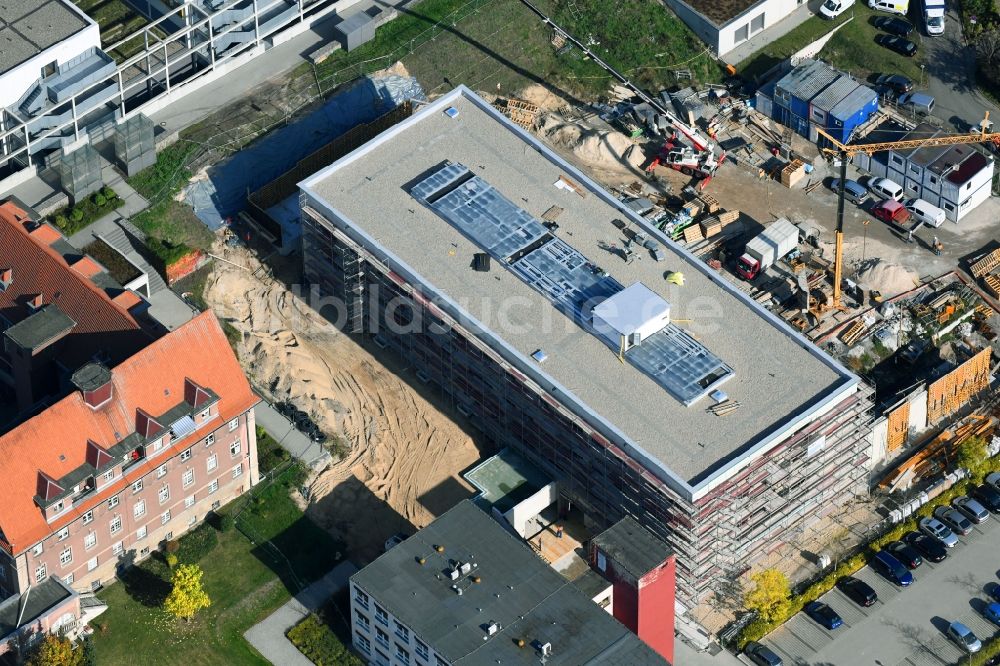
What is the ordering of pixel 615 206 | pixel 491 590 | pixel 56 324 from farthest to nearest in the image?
pixel 615 206
pixel 56 324
pixel 491 590

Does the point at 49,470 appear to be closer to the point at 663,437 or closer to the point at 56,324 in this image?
the point at 56,324

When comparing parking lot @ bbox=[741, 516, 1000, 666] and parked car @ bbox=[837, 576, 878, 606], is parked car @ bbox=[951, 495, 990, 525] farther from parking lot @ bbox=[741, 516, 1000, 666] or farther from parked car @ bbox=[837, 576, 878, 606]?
parked car @ bbox=[837, 576, 878, 606]

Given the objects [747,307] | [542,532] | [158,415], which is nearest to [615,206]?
[747,307]

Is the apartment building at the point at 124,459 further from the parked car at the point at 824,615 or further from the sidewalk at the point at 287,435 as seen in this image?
the parked car at the point at 824,615

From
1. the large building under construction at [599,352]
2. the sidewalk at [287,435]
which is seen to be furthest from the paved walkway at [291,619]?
the large building under construction at [599,352]

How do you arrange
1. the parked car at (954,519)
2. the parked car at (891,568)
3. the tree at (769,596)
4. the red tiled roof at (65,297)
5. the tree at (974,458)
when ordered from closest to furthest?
the tree at (769,596) → the red tiled roof at (65,297) → the parked car at (891,568) → the parked car at (954,519) → the tree at (974,458)

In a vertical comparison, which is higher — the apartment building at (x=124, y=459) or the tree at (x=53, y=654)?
the apartment building at (x=124, y=459)
